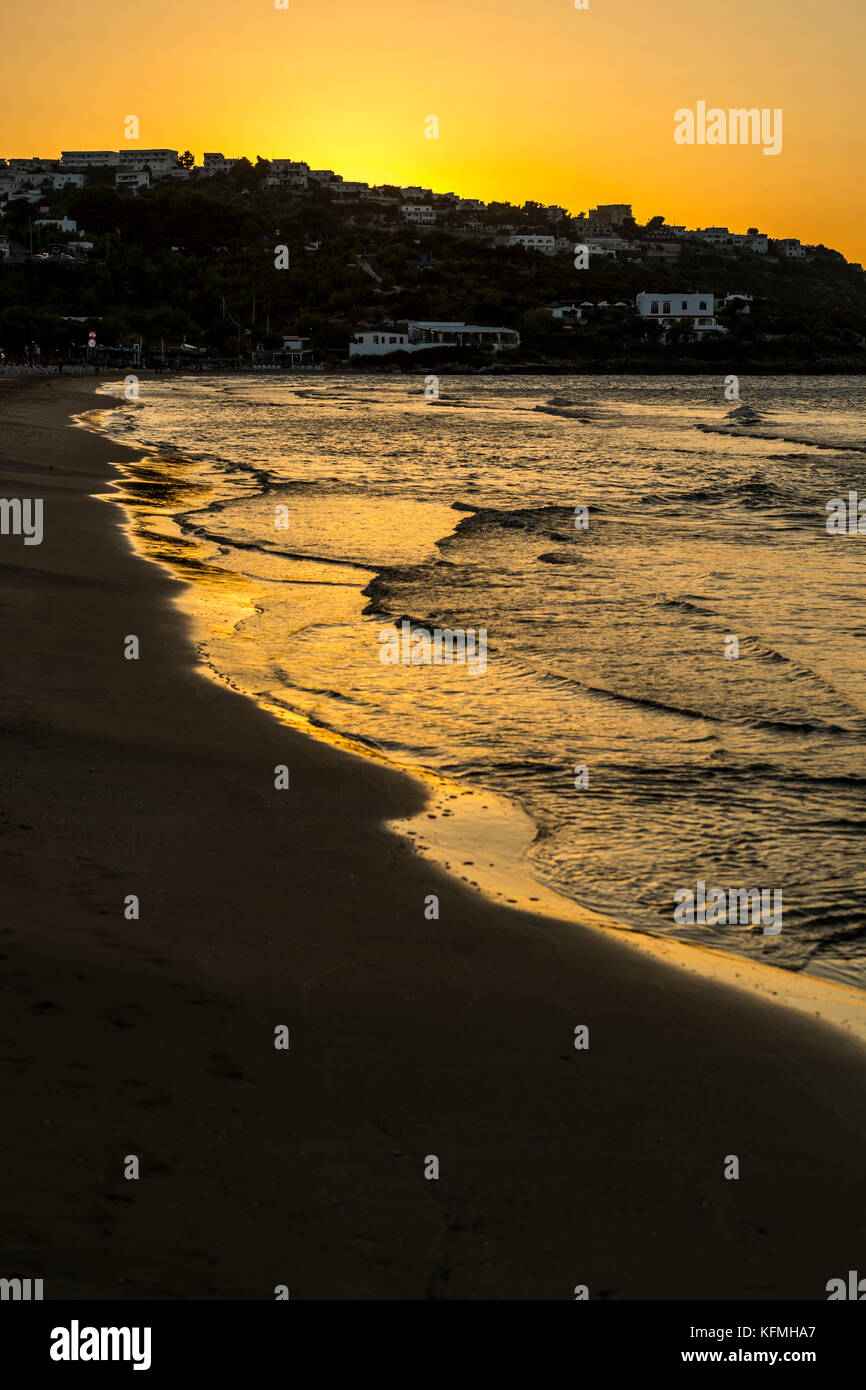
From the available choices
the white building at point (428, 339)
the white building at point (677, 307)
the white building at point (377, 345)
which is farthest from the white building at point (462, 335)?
the white building at point (677, 307)

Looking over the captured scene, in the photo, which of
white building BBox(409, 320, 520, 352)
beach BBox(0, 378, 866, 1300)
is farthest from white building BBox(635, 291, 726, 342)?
beach BBox(0, 378, 866, 1300)

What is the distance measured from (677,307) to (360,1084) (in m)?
176

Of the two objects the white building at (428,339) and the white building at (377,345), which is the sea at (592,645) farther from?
the white building at (428,339)

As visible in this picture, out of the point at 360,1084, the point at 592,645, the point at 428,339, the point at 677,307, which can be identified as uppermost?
the point at 677,307

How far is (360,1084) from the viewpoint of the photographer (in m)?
4.96

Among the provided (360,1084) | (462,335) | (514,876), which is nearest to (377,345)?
(462,335)

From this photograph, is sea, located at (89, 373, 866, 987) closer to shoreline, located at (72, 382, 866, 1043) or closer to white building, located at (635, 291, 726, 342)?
shoreline, located at (72, 382, 866, 1043)

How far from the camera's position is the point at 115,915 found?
6246 millimetres

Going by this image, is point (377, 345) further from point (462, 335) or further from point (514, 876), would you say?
point (514, 876)

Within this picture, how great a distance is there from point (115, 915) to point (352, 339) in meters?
155

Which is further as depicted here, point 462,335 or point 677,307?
point 677,307

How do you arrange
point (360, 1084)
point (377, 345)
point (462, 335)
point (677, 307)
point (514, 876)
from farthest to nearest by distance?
point (677, 307) → point (462, 335) → point (377, 345) → point (514, 876) → point (360, 1084)

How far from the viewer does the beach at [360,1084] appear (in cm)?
402

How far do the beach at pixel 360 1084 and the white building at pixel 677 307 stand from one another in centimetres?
16808
